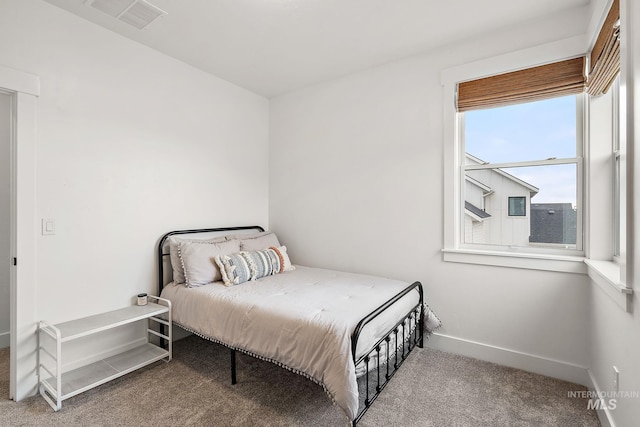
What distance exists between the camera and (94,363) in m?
2.42

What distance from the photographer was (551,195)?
241cm

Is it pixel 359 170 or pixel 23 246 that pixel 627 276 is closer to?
pixel 359 170

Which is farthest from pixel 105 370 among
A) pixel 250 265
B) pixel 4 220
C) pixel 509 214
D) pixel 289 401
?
pixel 509 214

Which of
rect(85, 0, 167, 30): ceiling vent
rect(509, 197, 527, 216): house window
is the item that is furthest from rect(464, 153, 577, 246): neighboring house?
rect(85, 0, 167, 30): ceiling vent

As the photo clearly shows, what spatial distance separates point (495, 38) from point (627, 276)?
78.1 inches

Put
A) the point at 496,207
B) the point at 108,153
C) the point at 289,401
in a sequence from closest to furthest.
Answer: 1. the point at 289,401
2. the point at 108,153
3. the point at 496,207

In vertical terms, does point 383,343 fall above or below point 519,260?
below

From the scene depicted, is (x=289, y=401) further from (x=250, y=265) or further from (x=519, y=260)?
(x=519, y=260)

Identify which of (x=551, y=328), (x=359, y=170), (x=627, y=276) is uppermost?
(x=359, y=170)

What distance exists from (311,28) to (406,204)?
5.54 feet

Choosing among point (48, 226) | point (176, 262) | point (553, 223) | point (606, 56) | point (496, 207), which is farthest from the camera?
point (176, 262)

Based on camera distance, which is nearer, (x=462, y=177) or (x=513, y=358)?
(x=513, y=358)

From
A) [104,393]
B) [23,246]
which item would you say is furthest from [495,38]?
[104,393]

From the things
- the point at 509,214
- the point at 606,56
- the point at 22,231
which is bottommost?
the point at 22,231
